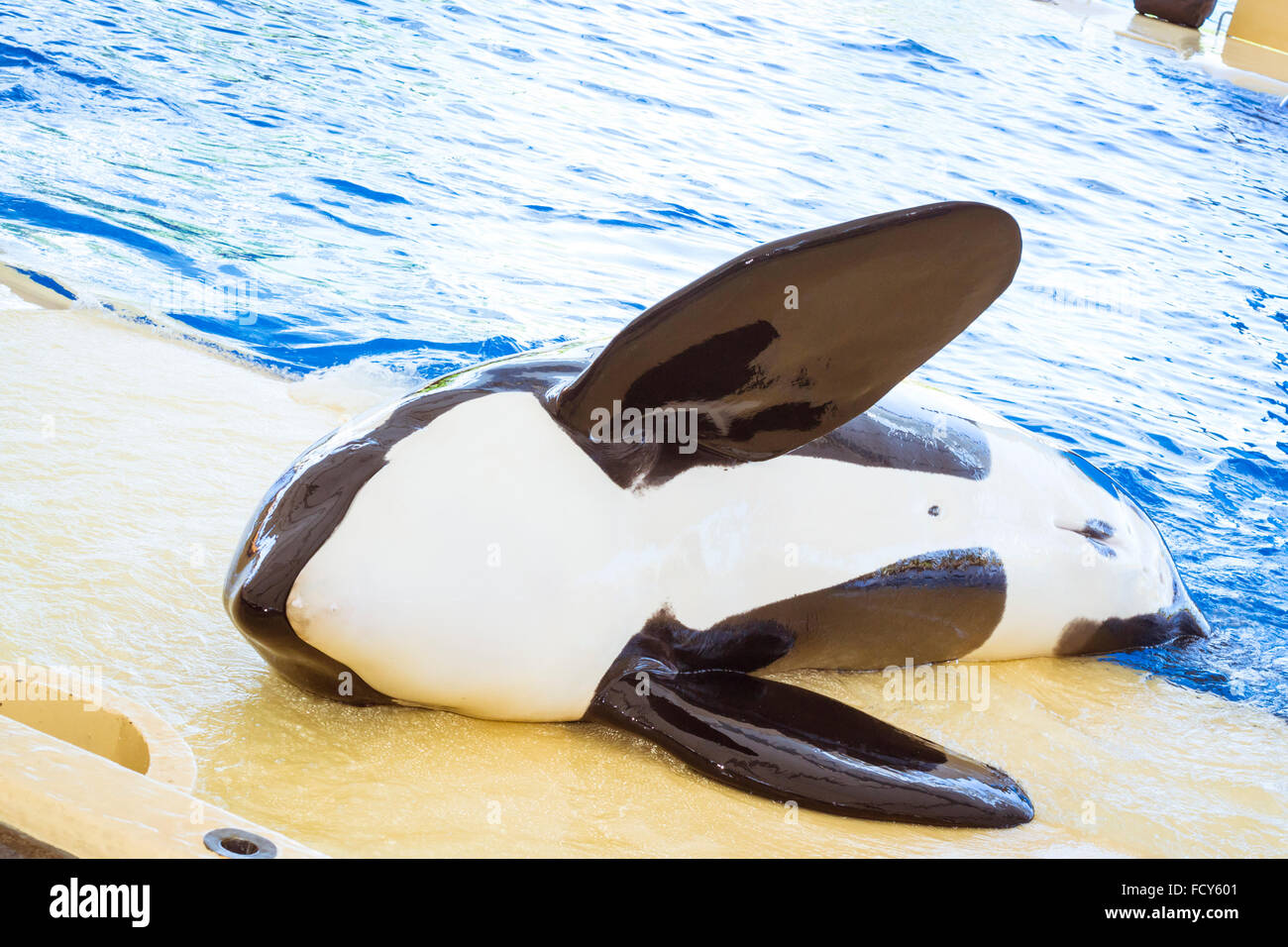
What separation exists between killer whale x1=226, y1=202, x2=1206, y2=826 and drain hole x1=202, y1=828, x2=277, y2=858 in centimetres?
76

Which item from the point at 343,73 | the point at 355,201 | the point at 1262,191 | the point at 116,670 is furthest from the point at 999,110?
the point at 116,670

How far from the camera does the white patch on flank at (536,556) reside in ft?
8.57

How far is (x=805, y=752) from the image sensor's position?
108 inches

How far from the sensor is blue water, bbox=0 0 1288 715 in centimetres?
645

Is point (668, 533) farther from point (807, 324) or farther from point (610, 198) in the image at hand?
point (610, 198)

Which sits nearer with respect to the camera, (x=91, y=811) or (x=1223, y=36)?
(x=91, y=811)

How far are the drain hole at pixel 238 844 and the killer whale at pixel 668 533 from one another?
76 centimetres

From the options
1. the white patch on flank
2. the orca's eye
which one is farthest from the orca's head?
the white patch on flank

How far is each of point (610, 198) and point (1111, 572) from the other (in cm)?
647

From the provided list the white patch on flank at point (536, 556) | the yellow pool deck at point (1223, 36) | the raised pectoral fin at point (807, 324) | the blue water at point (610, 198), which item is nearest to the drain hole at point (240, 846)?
the white patch on flank at point (536, 556)

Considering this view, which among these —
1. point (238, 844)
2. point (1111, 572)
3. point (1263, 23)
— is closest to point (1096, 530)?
point (1111, 572)

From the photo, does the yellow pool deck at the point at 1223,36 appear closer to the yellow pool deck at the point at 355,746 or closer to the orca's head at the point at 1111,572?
the orca's head at the point at 1111,572
